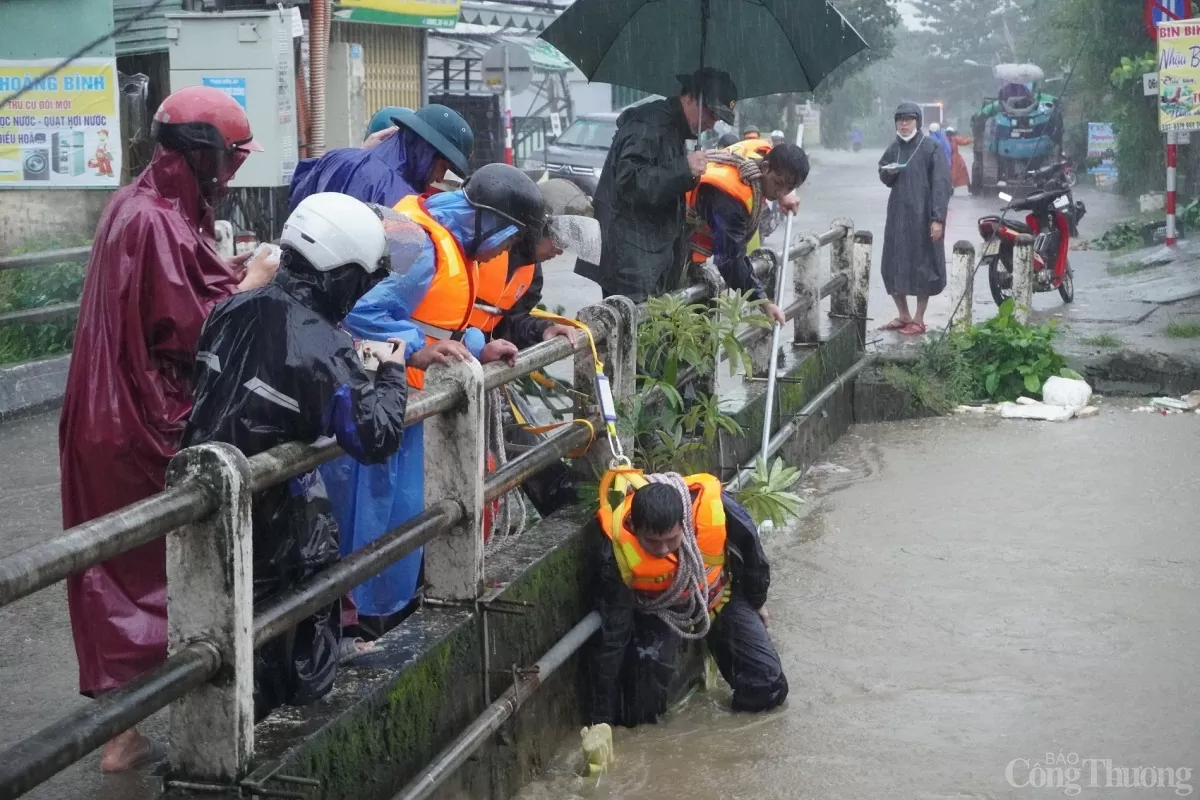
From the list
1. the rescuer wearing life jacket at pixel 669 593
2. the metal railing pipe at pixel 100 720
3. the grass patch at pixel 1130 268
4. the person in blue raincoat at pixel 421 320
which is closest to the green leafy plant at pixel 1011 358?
the rescuer wearing life jacket at pixel 669 593

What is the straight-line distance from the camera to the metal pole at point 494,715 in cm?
378

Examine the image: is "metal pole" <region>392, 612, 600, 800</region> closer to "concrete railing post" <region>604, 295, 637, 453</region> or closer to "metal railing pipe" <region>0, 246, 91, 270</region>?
"concrete railing post" <region>604, 295, 637, 453</region>

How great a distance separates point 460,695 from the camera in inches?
167

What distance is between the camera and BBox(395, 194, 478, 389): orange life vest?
4516 millimetres

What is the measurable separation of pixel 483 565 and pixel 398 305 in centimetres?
81

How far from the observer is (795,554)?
7.07 m

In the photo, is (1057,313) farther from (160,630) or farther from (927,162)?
(160,630)

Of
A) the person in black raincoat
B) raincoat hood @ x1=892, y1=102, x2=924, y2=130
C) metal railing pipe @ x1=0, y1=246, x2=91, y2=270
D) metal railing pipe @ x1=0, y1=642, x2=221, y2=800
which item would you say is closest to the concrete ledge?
metal railing pipe @ x1=0, y1=246, x2=91, y2=270

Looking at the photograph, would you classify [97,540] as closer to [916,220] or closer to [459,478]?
[459,478]

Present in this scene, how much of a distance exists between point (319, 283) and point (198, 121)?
2.76ft

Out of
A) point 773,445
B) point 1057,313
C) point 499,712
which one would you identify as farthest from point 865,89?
point 499,712

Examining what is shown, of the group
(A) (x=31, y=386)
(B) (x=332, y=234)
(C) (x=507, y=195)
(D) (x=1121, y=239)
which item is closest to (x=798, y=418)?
(C) (x=507, y=195)

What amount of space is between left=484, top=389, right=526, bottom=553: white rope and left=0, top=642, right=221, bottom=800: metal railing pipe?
74.6 inches

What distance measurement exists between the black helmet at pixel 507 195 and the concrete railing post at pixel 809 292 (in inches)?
163
